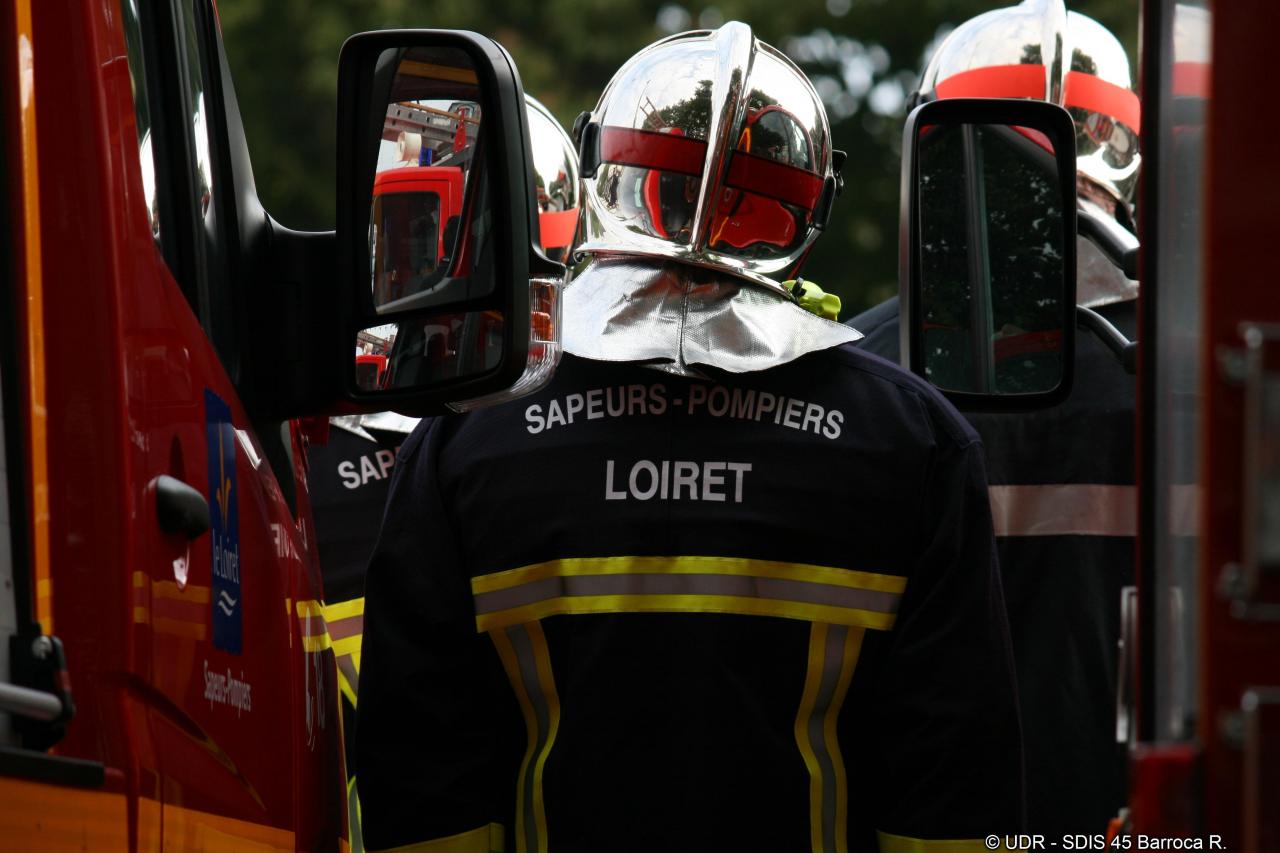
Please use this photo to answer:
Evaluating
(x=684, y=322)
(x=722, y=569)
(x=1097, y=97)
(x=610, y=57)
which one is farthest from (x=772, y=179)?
(x=610, y=57)

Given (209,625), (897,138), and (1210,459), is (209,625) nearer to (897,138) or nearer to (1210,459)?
(1210,459)

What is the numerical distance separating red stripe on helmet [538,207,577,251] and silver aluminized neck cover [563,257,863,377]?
198 centimetres

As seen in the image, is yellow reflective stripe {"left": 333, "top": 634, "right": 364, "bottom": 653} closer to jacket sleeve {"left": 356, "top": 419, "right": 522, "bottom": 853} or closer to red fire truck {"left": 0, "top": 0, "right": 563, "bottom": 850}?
jacket sleeve {"left": 356, "top": 419, "right": 522, "bottom": 853}

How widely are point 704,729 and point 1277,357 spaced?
4.80 feet

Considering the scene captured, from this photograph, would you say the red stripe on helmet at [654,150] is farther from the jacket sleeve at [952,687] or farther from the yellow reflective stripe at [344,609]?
the yellow reflective stripe at [344,609]

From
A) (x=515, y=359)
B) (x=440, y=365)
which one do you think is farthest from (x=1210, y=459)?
(x=440, y=365)

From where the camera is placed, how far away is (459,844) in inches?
114

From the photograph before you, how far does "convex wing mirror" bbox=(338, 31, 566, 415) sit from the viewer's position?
2.11 m

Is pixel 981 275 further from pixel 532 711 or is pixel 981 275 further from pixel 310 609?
pixel 310 609

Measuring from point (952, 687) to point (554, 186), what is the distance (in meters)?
2.63

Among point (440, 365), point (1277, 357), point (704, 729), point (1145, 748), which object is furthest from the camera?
point (704, 729)

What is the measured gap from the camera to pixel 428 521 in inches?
115

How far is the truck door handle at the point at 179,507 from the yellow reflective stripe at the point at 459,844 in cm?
104

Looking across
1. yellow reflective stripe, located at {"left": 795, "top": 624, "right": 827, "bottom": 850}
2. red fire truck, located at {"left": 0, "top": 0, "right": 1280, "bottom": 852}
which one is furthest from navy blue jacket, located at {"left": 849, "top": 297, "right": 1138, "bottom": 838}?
red fire truck, located at {"left": 0, "top": 0, "right": 1280, "bottom": 852}
